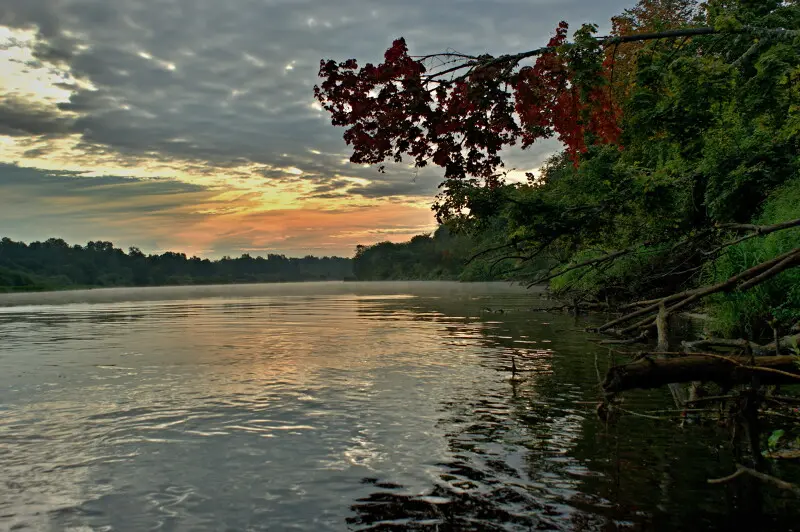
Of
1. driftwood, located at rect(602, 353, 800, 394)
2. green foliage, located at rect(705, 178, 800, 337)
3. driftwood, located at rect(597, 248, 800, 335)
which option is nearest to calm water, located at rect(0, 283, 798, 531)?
driftwood, located at rect(602, 353, 800, 394)

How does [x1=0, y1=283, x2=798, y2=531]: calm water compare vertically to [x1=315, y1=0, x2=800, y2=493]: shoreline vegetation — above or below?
below

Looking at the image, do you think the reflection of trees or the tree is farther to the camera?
the tree

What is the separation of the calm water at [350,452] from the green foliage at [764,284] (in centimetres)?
482

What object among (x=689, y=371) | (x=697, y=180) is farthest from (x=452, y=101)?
(x=697, y=180)

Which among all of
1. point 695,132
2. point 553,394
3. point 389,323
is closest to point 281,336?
point 389,323

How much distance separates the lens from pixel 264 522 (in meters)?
7.35

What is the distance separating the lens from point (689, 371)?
8109 mm

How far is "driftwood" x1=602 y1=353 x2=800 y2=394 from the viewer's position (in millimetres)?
7832

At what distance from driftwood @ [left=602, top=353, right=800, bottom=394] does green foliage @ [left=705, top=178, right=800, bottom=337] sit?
8209 millimetres

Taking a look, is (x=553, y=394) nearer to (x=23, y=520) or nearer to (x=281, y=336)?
(x=23, y=520)

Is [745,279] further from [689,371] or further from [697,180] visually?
[697,180]

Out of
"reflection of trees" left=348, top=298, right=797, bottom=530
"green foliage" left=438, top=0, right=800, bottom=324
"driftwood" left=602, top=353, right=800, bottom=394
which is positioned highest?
"green foliage" left=438, top=0, right=800, bottom=324

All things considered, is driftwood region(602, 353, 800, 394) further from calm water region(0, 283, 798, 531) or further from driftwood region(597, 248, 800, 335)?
driftwood region(597, 248, 800, 335)

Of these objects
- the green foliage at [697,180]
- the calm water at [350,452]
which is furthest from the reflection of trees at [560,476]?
the green foliage at [697,180]
